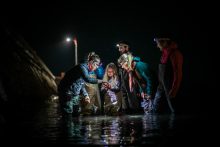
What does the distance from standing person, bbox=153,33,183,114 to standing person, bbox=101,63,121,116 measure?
1260 millimetres

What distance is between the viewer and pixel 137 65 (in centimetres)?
694

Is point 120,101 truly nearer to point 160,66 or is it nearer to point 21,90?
point 160,66

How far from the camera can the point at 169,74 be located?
6.26m

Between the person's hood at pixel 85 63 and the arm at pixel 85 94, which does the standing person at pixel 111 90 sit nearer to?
the arm at pixel 85 94

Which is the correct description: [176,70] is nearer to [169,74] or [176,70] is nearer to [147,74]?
[169,74]

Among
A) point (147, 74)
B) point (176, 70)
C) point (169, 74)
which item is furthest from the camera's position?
point (147, 74)

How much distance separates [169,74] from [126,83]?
161cm

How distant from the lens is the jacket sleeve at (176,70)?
601 cm

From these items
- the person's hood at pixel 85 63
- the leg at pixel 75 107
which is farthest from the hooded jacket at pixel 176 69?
the leg at pixel 75 107

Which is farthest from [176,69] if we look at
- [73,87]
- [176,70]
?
[73,87]

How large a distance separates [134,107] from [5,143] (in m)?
5.13

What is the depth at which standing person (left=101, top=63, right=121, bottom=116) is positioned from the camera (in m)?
7.27

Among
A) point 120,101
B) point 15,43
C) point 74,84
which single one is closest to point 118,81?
point 120,101

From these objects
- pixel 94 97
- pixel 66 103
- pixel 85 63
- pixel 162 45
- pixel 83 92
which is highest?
pixel 162 45
